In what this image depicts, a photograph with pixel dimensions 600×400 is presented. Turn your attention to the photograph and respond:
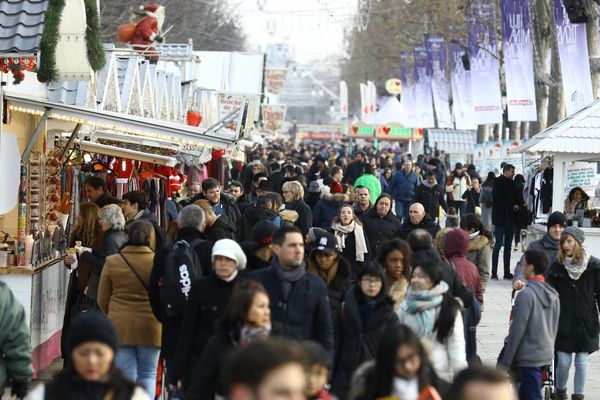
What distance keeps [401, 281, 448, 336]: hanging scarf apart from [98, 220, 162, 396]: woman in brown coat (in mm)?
2389

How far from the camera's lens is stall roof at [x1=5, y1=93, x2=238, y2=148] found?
13.1m

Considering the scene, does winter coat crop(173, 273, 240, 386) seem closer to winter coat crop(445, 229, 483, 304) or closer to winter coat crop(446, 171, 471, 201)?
winter coat crop(445, 229, 483, 304)

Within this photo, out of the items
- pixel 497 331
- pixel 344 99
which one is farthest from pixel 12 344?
pixel 344 99

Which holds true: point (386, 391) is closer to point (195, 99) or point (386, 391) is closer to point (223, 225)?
point (223, 225)

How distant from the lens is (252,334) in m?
6.76

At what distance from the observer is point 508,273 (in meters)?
20.7

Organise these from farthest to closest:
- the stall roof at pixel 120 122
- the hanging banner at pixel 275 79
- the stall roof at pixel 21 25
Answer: the hanging banner at pixel 275 79 < the stall roof at pixel 120 122 < the stall roof at pixel 21 25

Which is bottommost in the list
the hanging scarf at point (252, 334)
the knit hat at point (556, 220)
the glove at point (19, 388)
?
the glove at point (19, 388)

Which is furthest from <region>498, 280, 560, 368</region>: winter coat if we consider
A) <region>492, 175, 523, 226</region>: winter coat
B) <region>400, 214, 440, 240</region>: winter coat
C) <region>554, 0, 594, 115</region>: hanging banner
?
<region>554, 0, 594, 115</region>: hanging banner

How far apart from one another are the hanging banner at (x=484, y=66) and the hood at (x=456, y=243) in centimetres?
2185

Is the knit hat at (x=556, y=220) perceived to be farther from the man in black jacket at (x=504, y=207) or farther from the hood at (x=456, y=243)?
the man in black jacket at (x=504, y=207)

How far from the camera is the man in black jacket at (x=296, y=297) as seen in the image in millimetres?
7848

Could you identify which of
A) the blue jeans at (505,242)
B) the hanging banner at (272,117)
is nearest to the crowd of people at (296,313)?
the blue jeans at (505,242)

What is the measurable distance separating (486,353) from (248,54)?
28.5 m
